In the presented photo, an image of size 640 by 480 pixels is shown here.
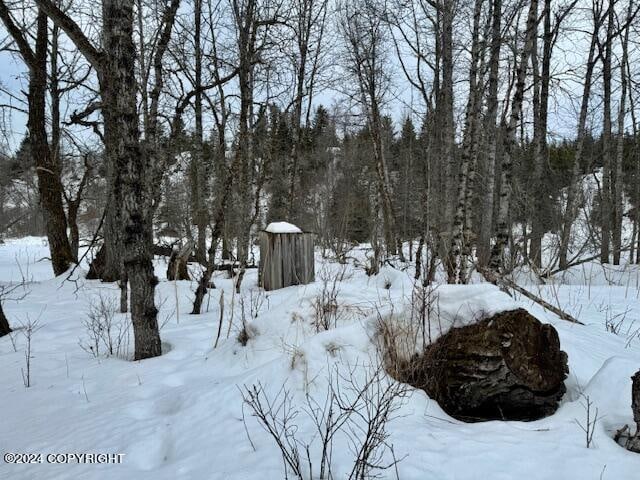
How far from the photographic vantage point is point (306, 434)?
6.54 feet

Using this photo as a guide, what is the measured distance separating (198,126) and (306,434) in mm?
9878

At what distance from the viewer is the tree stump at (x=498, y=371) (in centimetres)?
235

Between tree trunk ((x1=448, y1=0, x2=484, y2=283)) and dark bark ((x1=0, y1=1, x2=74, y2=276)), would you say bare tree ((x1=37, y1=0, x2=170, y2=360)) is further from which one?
tree trunk ((x1=448, y1=0, x2=484, y2=283))

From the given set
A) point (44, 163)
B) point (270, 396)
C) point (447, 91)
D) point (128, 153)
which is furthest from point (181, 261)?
point (447, 91)

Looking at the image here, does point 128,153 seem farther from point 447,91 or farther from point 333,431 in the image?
point 447,91

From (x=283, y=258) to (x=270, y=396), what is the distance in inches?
150

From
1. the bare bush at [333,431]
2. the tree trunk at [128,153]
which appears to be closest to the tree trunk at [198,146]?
the tree trunk at [128,153]

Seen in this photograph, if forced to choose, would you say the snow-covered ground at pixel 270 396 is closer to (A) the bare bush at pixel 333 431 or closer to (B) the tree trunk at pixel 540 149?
(A) the bare bush at pixel 333 431

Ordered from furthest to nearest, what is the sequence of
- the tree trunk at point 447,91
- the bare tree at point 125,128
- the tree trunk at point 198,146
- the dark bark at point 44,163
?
1. the tree trunk at point 198,146
2. the tree trunk at point 447,91
3. the dark bark at point 44,163
4. the bare tree at point 125,128

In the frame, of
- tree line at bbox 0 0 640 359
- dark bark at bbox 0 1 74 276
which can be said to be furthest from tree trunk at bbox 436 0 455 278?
dark bark at bbox 0 1 74 276

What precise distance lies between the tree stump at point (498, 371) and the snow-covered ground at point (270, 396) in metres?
0.13

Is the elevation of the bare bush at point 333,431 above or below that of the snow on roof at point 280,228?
below

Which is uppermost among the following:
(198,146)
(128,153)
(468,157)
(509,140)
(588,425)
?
(198,146)

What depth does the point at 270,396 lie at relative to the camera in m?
2.41
